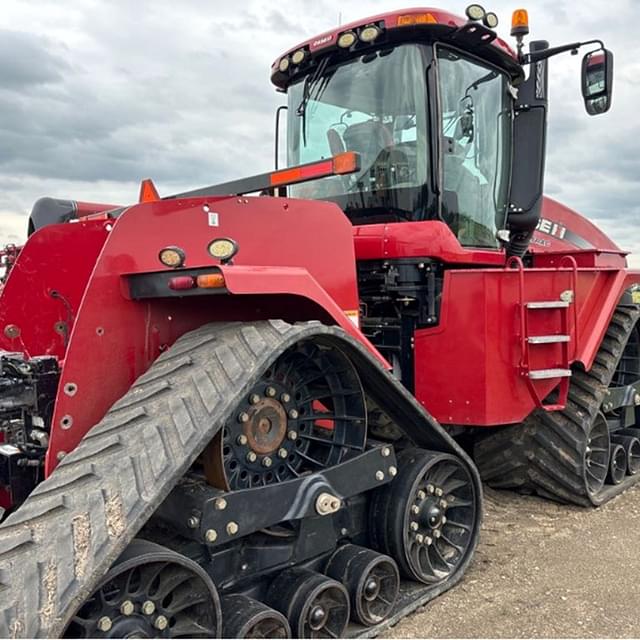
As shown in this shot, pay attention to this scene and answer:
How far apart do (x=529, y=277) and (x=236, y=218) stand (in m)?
2.06

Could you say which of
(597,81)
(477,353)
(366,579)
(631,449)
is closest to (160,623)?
(366,579)

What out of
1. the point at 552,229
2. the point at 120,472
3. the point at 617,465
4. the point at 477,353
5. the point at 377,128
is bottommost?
the point at 617,465

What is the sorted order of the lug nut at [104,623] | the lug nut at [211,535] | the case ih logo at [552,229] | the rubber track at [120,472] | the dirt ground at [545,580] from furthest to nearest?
the case ih logo at [552,229]
the dirt ground at [545,580]
the lug nut at [211,535]
the lug nut at [104,623]
the rubber track at [120,472]

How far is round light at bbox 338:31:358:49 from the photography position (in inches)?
163

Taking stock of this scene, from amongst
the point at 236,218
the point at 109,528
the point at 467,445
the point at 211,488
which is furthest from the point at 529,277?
the point at 109,528

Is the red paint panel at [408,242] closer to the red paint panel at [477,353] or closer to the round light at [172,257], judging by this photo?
the red paint panel at [477,353]

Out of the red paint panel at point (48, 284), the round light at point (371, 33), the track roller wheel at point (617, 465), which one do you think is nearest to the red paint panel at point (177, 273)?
the red paint panel at point (48, 284)

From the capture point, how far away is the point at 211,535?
2430 mm

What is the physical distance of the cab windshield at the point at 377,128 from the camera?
4094 millimetres

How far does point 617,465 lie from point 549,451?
1100 millimetres

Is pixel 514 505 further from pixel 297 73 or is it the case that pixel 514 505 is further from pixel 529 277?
pixel 297 73

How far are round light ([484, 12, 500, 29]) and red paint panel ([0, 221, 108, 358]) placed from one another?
267 cm

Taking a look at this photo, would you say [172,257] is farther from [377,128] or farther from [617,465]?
[617,465]

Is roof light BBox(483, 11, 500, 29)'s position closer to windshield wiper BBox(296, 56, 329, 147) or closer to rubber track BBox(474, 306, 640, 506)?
windshield wiper BBox(296, 56, 329, 147)
